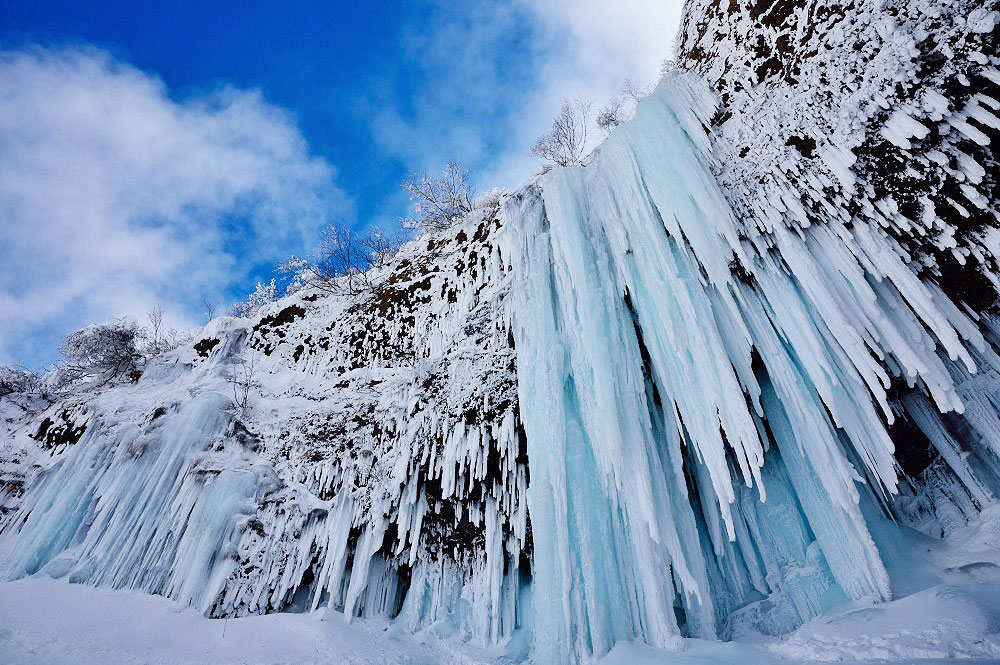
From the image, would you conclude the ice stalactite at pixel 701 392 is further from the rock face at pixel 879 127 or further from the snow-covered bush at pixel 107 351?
the snow-covered bush at pixel 107 351

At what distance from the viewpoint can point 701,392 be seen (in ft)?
16.0

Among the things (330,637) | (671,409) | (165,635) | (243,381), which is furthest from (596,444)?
(243,381)

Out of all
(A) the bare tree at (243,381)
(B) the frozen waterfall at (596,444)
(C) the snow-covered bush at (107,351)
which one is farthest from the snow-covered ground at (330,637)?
(C) the snow-covered bush at (107,351)

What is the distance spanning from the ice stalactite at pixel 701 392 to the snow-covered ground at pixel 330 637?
0.76 m

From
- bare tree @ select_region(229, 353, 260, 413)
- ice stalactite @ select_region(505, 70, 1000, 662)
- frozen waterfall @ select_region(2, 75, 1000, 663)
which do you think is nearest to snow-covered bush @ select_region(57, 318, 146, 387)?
frozen waterfall @ select_region(2, 75, 1000, 663)

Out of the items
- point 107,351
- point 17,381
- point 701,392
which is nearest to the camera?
point 701,392

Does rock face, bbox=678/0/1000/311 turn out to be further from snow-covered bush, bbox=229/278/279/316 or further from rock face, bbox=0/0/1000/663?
snow-covered bush, bbox=229/278/279/316

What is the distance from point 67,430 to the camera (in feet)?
34.5

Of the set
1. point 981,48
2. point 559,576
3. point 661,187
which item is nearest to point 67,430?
point 559,576

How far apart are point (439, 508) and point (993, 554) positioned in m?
6.92

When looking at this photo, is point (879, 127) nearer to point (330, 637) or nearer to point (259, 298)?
point (330, 637)

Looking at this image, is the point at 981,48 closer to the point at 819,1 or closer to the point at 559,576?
the point at 819,1

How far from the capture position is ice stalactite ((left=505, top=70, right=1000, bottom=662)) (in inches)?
175

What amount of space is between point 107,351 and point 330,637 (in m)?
11.0
